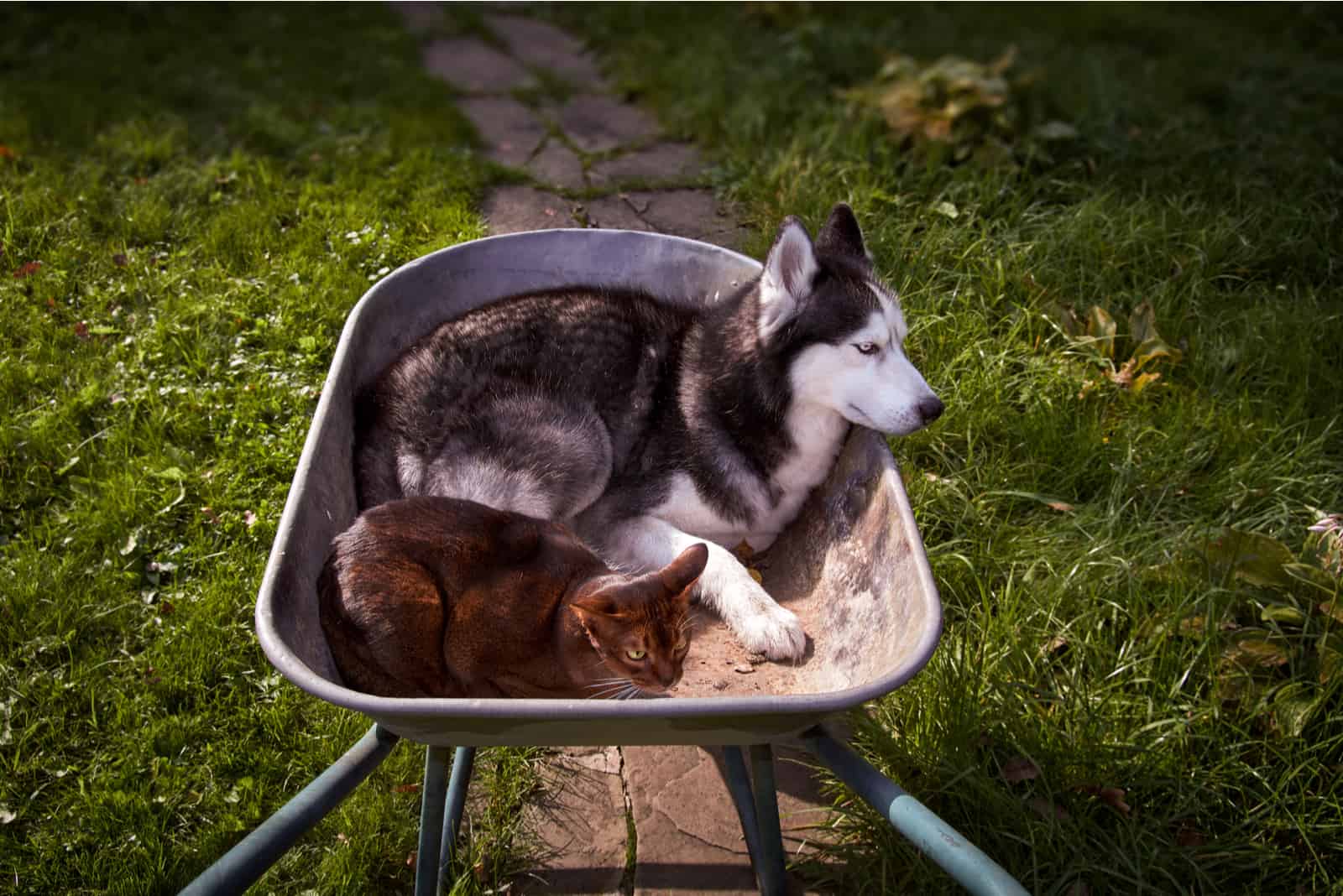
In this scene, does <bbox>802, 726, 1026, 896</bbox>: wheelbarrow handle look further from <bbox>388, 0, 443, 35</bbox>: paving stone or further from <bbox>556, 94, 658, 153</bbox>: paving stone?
<bbox>388, 0, 443, 35</bbox>: paving stone

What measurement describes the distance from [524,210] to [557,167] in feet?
1.85

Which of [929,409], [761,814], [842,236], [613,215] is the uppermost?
[842,236]

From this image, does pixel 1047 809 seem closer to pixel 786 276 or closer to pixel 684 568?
pixel 684 568

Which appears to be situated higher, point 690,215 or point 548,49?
point 548,49

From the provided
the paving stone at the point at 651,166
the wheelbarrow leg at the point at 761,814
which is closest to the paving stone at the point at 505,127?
the paving stone at the point at 651,166

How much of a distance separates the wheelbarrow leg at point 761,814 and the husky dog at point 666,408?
0.30m

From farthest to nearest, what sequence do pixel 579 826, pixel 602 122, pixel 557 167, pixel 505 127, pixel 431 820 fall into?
1. pixel 602 122
2. pixel 505 127
3. pixel 557 167
4. pixel 579 826
5. pixel 431 820

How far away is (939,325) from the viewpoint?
4.01 m

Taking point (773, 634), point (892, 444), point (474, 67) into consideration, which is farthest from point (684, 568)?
point (474, 67)

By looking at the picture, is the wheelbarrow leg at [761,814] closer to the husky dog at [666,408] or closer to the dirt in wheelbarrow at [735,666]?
the dirt in wheelbarrow at [735,666]

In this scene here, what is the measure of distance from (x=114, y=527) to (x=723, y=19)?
5.55 meters

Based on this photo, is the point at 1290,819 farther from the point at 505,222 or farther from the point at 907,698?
the point at 505,222

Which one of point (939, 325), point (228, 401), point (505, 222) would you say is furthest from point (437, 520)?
point (505, 222)

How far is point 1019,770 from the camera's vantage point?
268cm
